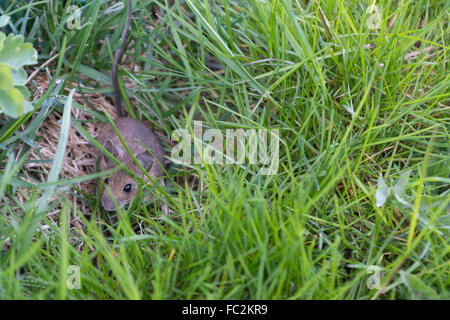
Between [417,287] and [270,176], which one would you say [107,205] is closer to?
[270,176]

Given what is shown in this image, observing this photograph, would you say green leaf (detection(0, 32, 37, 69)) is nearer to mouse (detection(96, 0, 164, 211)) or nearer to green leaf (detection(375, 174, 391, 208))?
mouse (detection(96, 0, 164, 211))

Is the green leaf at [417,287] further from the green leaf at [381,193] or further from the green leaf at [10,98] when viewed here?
the green leaf at [10,98]

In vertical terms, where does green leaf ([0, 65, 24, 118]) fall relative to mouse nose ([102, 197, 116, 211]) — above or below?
above

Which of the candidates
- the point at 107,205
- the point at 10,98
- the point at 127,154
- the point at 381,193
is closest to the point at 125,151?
the point at 127,154

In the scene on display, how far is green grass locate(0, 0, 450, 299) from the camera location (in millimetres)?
2295

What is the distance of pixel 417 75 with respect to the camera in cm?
317

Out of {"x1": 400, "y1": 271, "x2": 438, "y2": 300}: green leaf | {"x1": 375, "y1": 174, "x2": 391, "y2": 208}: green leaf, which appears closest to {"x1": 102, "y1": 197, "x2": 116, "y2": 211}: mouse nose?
{"x1": 375, "y1": 174, "x2": 391, "y2": 208}: green leaf

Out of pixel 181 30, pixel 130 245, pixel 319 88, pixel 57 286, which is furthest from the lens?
pixel 181 30

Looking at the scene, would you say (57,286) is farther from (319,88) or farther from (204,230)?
(319,88)

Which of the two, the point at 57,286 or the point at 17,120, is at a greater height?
the point at 17,120

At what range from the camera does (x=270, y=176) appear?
2891 mm
